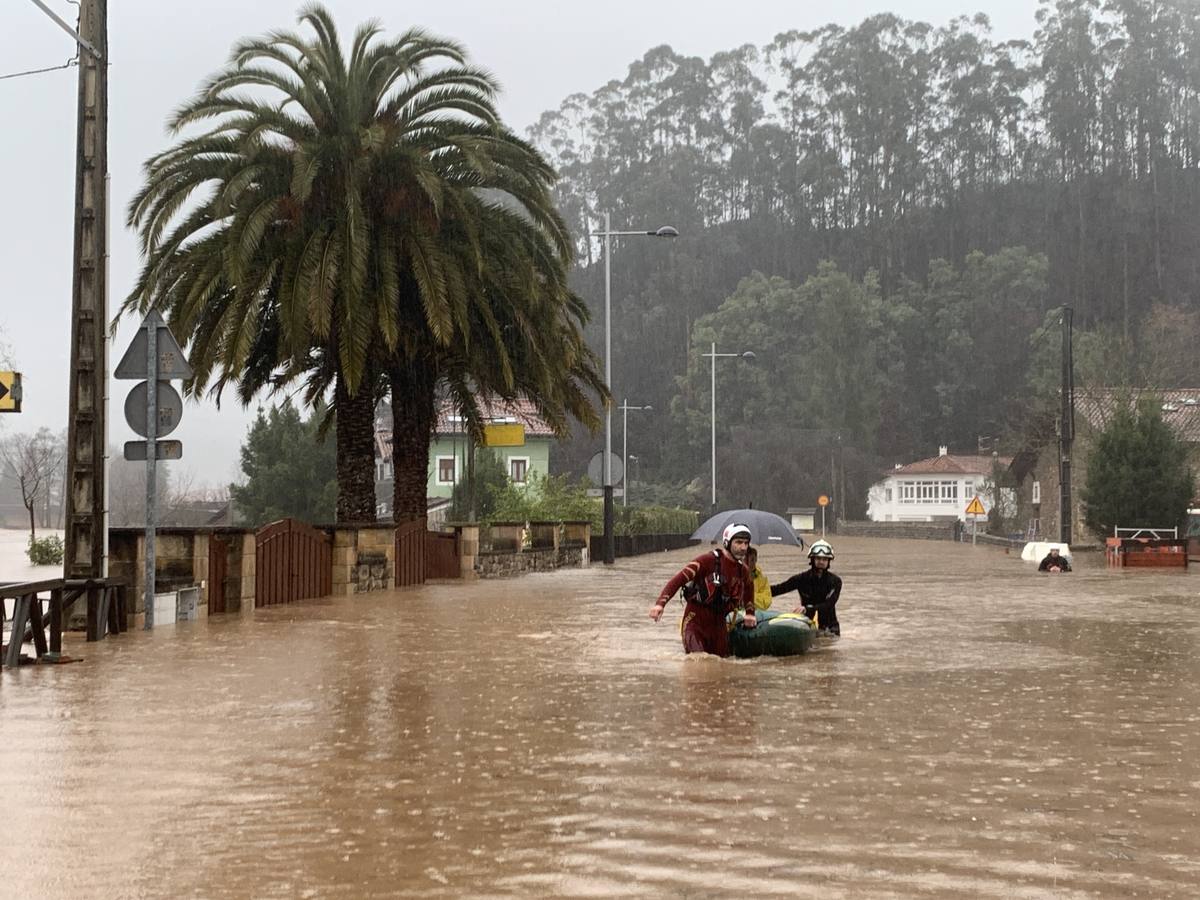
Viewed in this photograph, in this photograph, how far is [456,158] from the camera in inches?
1187

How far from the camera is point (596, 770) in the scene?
859 centimetres

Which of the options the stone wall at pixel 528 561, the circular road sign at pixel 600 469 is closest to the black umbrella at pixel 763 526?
the stone wall at pixel 528 561

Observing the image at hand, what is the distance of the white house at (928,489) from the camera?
131500mm

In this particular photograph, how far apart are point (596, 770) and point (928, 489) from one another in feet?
420

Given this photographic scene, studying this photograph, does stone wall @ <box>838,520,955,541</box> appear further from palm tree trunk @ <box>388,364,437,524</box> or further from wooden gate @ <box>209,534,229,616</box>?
wooden gate @ <box>209,534,229,616</box>

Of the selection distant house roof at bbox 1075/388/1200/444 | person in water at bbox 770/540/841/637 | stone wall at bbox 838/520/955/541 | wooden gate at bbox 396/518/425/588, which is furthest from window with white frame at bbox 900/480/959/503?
person in water at bbox 770/540/841/637

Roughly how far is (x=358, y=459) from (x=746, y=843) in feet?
80.7

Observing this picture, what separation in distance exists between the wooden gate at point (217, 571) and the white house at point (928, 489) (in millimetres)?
Result: 110264

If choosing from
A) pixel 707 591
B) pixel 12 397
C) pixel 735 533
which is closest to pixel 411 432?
pixel 12 397

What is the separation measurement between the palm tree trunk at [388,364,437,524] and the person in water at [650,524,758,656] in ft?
55.6

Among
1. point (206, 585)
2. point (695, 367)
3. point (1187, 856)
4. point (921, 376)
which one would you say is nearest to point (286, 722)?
point (1187, 856)

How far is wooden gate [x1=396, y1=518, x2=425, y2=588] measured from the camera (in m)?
30.9

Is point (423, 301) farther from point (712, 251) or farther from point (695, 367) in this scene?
point (712, 251)

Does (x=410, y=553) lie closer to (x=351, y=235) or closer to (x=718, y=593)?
(x=351, y=235)
